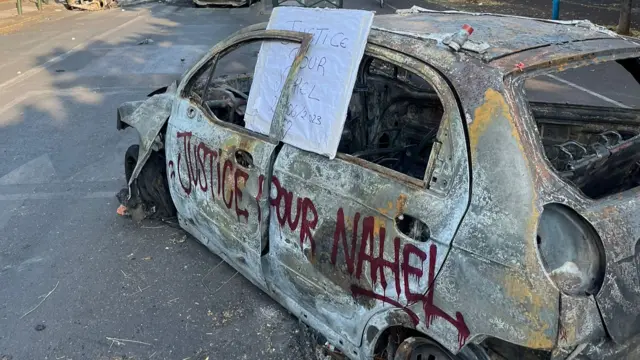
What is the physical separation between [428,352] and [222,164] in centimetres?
165

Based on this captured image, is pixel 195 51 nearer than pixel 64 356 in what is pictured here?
No

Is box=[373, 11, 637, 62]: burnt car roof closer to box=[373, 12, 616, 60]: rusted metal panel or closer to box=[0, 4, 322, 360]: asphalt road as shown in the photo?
box=[373, 12, 616, 60]: rusted metal panel

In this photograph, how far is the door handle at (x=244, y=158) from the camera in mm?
3106

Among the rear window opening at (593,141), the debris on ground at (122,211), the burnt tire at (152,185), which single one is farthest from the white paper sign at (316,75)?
the debris on ground at (122,211)

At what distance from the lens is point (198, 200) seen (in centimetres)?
374

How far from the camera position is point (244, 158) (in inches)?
125

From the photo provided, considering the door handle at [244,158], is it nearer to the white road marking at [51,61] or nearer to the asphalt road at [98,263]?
the asphalt road at [98,263]

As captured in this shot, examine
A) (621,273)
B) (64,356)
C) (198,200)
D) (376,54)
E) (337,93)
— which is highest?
(376,54)

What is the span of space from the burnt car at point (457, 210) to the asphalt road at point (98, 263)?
1.08 ft

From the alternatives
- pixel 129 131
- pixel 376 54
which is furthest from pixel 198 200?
pixel 129 131

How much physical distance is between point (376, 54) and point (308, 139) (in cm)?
54

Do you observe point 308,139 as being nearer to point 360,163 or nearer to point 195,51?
point 360,163

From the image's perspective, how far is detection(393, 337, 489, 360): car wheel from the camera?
7.38ft

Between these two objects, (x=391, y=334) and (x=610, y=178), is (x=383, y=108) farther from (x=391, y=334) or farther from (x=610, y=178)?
(x=391, y=334)
